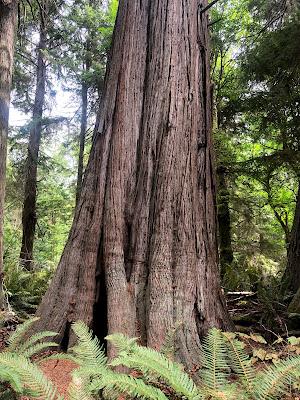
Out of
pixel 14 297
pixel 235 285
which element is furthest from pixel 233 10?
pixel 14 297

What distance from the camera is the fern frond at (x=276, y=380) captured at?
7.19 feet

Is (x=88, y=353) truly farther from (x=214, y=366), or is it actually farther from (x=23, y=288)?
(x=23, y=288)

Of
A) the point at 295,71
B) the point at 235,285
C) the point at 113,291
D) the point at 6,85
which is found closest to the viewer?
the point at 113,291

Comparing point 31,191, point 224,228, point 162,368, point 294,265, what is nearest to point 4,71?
point 162,368

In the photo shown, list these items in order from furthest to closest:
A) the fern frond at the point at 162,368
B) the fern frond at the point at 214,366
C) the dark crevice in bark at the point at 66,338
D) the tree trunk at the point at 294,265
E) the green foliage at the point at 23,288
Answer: the green foliage at the point at 23,288 → the tree trunk at the point at 294,265 → the dark crevice in bark at the point at 66,338 → the fern frond at the point at 214,366 → the fern frond at the point at 162,368

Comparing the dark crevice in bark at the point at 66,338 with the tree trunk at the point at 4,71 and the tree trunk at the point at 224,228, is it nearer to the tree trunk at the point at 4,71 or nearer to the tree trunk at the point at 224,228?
the tree trunk at the point at 4,71

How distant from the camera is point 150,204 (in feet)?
13.4

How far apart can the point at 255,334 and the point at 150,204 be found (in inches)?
66.3

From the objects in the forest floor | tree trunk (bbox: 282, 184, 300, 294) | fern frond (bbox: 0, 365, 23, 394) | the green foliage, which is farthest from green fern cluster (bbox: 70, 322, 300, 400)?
the green foliage

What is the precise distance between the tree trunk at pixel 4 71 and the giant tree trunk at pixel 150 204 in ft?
6.20

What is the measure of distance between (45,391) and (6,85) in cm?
491

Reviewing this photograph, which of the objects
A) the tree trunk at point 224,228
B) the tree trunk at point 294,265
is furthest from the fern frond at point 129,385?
the tree trunk at point 224,228

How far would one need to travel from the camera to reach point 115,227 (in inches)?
158

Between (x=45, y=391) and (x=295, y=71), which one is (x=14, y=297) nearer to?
(x=45, y=391)
